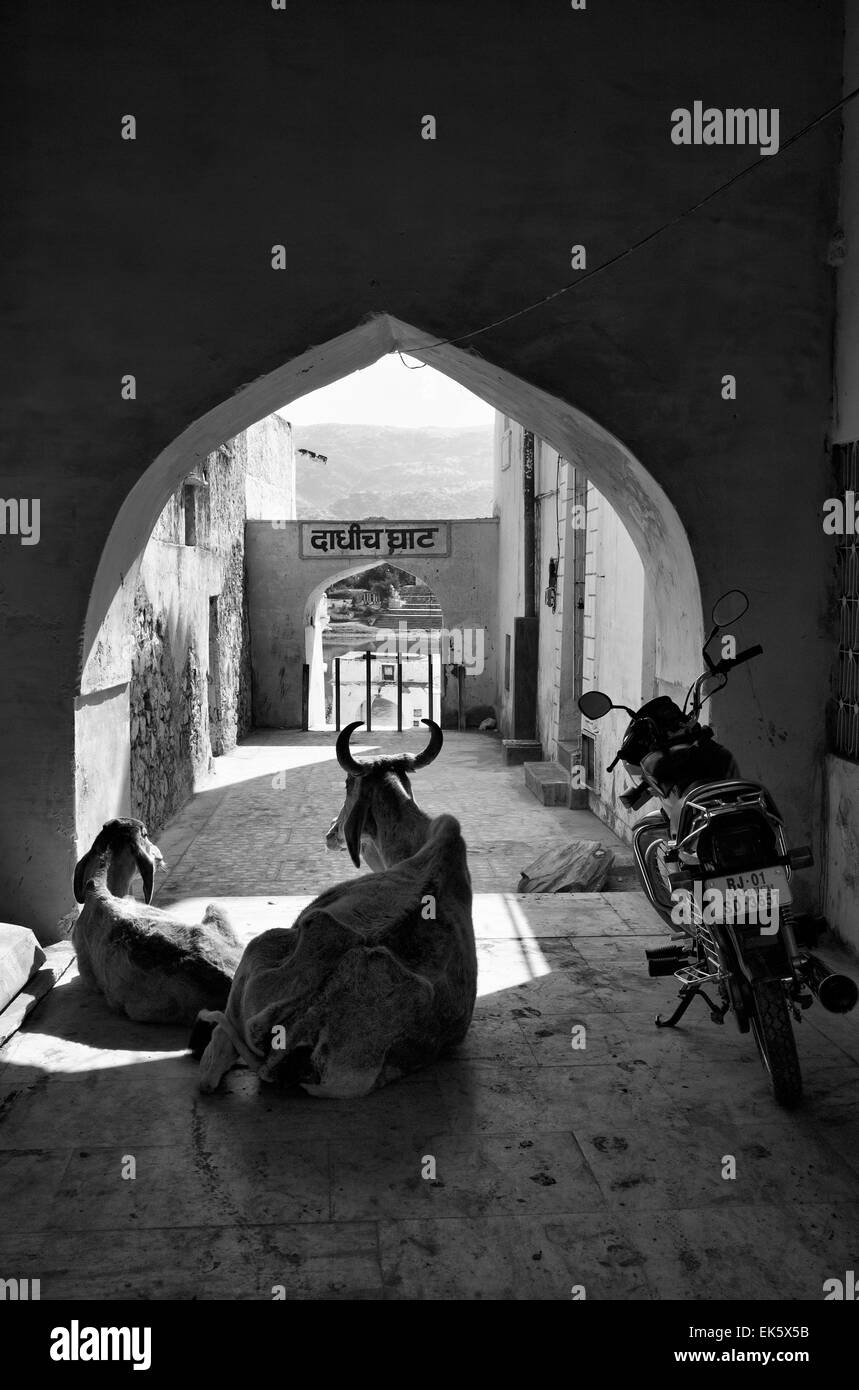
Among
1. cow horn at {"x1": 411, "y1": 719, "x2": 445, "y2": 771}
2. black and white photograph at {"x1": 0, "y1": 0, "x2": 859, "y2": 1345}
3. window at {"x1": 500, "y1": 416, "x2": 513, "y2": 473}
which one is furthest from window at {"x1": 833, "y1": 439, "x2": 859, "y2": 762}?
window at {"x1": 500, "y1": 416, "x2": 513, "y2": 473}

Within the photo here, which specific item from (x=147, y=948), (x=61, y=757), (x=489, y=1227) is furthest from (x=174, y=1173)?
(x=61, y=757)

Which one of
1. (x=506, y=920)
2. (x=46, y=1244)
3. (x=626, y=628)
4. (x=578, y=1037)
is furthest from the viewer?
(x=626, y=628)

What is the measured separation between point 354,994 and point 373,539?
626 inches

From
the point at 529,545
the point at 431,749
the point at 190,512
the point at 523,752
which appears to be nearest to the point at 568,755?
the point at 523,752

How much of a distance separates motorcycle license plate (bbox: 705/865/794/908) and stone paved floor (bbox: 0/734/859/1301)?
2.33ft

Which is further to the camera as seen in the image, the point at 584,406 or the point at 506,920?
the point at 506,920

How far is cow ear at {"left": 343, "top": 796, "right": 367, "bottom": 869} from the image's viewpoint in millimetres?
5270

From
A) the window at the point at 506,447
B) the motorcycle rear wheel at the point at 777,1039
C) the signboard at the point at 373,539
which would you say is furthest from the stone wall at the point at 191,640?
the motorcycle rear wheel at the point at 777,1039

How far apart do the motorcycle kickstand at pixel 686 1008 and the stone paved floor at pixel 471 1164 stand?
63mm

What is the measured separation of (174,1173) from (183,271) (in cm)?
385

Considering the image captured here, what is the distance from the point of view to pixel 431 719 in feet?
18.5

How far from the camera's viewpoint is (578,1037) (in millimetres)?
4434

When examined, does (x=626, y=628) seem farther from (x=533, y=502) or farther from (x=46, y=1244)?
(x=46, y=1244)

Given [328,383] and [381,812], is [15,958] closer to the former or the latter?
[381,812]
